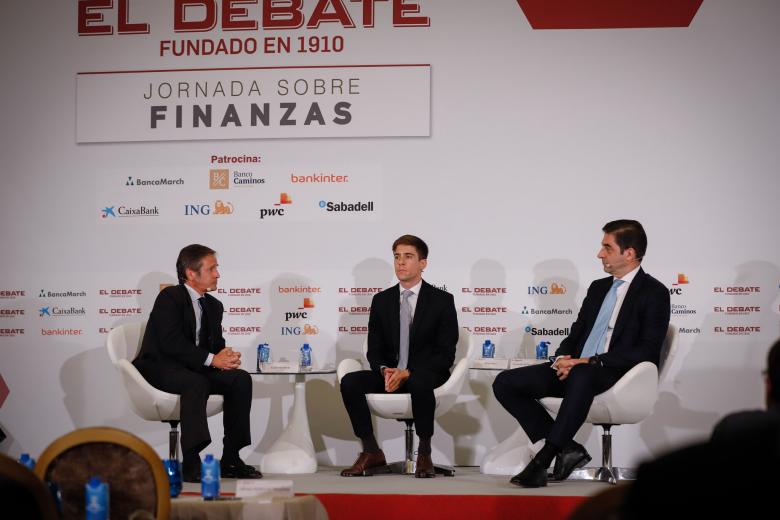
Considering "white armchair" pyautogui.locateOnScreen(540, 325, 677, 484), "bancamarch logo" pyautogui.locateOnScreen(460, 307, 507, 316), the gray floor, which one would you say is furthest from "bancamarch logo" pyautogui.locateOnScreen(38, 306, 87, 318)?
"white armchair" pyautogui.locateOnScreen(540, 325, 677, 484)

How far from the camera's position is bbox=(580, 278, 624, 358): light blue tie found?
4836mm

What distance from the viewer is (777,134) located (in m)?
5.93

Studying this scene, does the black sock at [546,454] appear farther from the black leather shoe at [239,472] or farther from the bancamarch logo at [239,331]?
the bancamarch logo at [239,331]

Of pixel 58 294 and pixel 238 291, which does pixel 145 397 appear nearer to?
pixel 238 291

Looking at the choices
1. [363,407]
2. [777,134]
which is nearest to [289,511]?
[363,407]

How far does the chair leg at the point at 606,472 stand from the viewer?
472cm

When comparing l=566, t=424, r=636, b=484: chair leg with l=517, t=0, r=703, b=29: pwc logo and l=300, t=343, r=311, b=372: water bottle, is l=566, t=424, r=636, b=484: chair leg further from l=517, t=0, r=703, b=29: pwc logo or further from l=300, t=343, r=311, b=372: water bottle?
l=517, t=0, r=703, b=29: pwc logo

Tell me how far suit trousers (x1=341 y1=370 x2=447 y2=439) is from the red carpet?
0.97 meters

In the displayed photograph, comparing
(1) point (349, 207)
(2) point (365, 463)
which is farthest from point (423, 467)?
(1) point (349, 207)

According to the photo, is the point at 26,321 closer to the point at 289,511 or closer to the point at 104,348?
the point at 104,348

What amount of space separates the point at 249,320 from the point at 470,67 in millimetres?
2332

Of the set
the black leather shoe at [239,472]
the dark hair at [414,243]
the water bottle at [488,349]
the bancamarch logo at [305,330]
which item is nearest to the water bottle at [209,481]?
the black leather shoe at [239,472]

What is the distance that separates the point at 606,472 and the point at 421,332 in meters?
1.30

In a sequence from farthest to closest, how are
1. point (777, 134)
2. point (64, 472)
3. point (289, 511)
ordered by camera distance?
point (777, 134) < point (289, 511) < point (64, 472)
